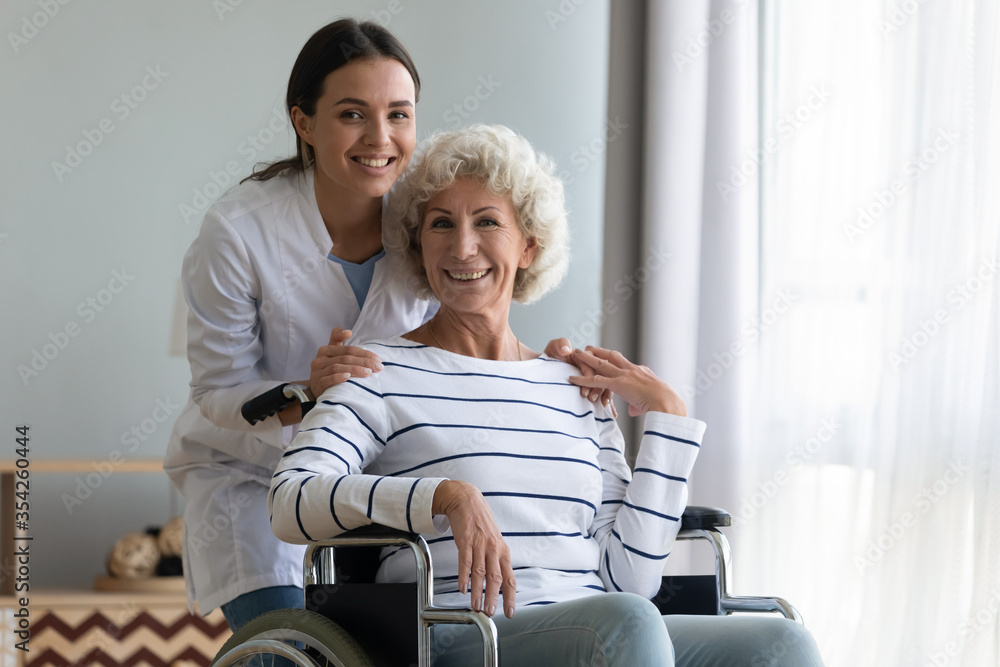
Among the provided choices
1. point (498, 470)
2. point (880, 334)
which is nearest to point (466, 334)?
point (498, 470)

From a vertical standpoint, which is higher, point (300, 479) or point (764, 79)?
point (764, 79)

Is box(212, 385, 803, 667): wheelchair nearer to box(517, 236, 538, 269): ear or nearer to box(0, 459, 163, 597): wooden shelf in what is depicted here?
box(517, 236, 538, 269): ear

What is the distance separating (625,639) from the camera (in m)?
1.11

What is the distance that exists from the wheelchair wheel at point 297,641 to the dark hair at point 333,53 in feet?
2.72

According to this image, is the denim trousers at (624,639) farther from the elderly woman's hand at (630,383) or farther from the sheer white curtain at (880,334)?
the sheer white curtain at (880,334)

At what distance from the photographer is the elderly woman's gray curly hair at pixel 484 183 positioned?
5.17ft

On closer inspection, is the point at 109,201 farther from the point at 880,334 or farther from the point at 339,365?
the point at 880,334

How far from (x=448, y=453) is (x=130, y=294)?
201 cm

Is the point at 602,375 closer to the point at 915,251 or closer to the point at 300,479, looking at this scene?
the point at 300,479

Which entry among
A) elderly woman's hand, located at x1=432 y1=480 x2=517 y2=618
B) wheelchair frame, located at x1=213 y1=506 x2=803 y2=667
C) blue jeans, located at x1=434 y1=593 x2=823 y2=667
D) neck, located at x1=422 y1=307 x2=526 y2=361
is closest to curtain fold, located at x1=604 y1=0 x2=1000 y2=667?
wheelchair frame, located at x1=213 y1=506 x2=803 y2=667

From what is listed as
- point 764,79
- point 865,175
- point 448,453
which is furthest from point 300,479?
point 764,79

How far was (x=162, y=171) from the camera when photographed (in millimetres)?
3121

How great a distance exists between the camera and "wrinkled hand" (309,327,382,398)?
56.4 inches

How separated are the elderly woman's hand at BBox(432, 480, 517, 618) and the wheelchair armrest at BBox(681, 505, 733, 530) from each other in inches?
18.7
